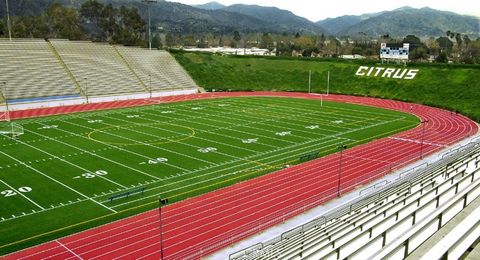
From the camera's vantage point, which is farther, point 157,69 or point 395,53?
point 157,69

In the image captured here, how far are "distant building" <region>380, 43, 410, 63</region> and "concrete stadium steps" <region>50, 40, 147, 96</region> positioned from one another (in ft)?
130

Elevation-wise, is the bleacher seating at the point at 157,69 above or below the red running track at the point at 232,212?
above

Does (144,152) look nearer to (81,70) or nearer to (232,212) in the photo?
(232,212)

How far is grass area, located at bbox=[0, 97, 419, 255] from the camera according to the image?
22453 mm

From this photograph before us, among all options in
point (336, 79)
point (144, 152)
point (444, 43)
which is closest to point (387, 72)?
point (336, 79)

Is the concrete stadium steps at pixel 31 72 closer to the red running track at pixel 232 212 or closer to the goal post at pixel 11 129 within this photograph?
the goal post at pixel 11 129

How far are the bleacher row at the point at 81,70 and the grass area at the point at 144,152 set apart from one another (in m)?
11.9

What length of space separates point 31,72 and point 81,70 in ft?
24.4

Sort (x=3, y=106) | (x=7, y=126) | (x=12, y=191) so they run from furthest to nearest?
(x=3, y=106), (x=7, y=126), (x=12, y=191)

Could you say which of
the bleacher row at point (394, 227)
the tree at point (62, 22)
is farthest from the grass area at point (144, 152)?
the tree at point (62, 22)

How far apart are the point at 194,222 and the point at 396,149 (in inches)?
781

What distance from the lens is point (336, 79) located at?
72.8 metres

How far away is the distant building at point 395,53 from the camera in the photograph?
7175 cm

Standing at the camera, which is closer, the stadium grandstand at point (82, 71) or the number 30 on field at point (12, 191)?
the number 30 on field at point (12, 191)
